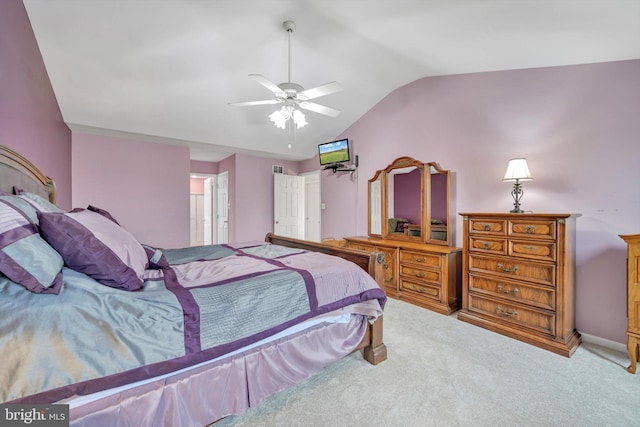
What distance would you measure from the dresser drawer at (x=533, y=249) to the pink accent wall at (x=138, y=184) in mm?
4770

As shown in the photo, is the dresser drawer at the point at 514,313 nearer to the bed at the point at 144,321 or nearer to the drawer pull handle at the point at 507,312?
the drawer pull handle at the point at 507,312

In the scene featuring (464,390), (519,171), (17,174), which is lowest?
(464,390)

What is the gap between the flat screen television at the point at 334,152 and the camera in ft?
15.3

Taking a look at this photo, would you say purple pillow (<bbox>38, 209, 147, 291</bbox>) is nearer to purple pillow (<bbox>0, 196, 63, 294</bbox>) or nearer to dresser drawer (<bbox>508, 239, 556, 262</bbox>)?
purple pillow (<bbox>0, 196, 63, 294</bbox>)

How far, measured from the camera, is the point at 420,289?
129 inches

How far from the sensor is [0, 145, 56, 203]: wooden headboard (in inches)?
57.7

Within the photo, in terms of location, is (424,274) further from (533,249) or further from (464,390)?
(464,390)

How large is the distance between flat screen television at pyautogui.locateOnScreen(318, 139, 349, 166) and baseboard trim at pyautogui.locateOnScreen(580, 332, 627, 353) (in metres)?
3.58

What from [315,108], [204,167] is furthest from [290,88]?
[204,167]

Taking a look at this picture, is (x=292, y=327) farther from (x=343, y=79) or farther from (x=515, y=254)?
(x=343, y=79)

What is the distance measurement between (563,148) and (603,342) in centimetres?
177

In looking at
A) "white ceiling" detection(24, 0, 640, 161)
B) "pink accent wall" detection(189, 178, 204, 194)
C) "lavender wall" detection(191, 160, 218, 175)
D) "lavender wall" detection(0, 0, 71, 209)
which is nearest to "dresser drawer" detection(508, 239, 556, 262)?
"white ceiling" detection(24, 0, 640, 161)

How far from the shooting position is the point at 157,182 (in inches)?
181

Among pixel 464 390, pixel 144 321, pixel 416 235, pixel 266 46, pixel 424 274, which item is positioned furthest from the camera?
pixel 416 235
